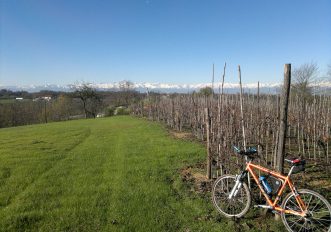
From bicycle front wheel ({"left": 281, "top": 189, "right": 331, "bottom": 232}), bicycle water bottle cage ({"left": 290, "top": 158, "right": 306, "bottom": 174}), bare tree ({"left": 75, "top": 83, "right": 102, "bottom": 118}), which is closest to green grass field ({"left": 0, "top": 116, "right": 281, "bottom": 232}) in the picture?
bicycle front wheel ({"left": 281, "top": 189, "right": 331, "bottom": 232})

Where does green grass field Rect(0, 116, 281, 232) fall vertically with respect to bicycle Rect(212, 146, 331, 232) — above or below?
below

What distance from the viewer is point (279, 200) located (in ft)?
11.3

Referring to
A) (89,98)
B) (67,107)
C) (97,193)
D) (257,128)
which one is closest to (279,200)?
(97,193)

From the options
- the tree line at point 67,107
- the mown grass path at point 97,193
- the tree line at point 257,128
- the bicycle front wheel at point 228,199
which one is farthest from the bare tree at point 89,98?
the bicycle front wheel at point 228,199

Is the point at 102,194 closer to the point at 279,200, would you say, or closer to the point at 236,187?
the point at 236,187

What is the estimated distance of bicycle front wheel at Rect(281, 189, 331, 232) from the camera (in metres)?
2.99

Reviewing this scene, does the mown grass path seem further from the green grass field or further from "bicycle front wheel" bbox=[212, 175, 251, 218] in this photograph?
"bicycle front wheel" bbox=[212, 175, 251, 218]

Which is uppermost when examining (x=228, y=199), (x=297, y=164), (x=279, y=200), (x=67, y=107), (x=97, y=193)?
(x=297, y=164)

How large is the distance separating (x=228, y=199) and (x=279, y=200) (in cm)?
76

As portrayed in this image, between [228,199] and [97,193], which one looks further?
[97,193]

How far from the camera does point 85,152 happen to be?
912 centimetres

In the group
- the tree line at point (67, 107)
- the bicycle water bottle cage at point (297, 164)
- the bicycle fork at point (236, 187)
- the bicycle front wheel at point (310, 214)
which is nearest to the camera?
the bicycle front wheel at point (310, 214)

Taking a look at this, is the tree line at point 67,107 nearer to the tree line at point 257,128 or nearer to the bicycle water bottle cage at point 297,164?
the tree line at point 257,128

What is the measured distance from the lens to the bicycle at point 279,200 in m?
3.06
